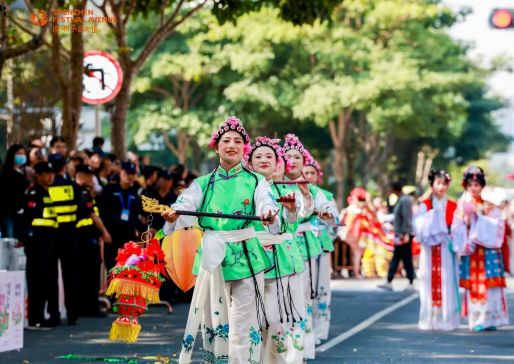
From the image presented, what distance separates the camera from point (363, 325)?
530 inches

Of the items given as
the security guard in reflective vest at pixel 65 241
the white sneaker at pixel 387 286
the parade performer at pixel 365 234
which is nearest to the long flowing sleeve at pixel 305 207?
the security guard in reflective vest at pixel 65 241

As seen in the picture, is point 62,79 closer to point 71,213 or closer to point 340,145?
point 71,213

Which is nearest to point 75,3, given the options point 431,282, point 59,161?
point 59,161

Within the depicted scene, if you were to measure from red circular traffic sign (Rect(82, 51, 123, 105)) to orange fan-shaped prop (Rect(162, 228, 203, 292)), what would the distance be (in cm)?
787

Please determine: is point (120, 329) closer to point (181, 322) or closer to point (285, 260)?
point (285, 260)

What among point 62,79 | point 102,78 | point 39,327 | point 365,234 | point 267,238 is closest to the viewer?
point 267,238

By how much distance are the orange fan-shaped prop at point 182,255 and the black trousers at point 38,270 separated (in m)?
4.23

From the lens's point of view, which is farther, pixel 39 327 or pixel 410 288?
pixel 410 288

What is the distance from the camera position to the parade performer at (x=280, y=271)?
821cm

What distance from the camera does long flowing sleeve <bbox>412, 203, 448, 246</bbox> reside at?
1298 cm

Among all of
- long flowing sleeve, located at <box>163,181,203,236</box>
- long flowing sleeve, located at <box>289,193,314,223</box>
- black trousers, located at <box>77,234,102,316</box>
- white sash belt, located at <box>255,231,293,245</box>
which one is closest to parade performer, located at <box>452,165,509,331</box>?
long flowing sleeve, located at <box>289,193,314,223</box>

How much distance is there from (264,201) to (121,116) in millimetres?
10706

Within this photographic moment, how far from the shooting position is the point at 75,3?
1543 cm

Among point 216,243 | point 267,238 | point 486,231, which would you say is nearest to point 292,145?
point 267,238
